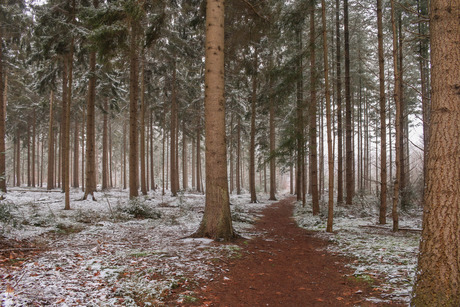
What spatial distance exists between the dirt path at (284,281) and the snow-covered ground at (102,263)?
0.40 metres

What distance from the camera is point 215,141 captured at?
6.87 m

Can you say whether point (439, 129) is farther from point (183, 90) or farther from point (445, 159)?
point (183, 90)

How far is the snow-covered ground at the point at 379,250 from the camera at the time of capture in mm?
4277

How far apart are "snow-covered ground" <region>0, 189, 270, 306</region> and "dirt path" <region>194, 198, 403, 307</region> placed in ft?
1.30

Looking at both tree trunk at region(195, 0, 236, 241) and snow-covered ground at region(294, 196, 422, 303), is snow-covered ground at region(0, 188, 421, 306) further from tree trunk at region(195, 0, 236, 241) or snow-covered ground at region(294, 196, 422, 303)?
tree trunk at region(195, 0, 236, 241)

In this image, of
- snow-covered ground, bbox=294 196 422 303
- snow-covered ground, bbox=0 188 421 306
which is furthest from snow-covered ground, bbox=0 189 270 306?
snow-covered ground, bbox=294 196 422 303

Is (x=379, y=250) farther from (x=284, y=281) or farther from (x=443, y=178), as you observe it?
(x=443, y=178)

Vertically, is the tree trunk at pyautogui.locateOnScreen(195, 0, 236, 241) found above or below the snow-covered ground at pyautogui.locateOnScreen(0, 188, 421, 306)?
above

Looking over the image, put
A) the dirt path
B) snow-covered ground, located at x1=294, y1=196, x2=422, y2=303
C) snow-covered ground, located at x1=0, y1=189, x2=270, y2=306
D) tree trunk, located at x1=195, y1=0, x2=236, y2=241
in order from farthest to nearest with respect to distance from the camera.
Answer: tree trunk, located at x1=195, y1=0, x2=236, y2=241
snow-covered ground, located at x1=294, y1=196, x2=422, y2=303
the dirt path
snow-covered ground, located at x1=0, y1=189, x2=270, y2=306

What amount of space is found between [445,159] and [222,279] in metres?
3.61

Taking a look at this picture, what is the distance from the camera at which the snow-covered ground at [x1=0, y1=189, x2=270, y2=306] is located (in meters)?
3.54

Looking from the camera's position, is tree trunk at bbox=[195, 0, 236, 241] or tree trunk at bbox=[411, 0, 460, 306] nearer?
tree trunk at bbox=[411, 0, 460, 306]

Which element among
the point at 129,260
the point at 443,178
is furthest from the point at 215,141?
the point at 443,178

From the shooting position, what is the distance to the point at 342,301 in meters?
3.92
